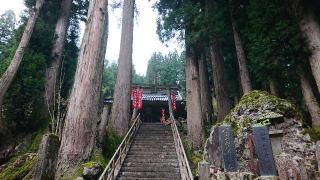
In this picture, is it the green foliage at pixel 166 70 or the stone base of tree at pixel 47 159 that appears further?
the green foliage at pixel 166 70

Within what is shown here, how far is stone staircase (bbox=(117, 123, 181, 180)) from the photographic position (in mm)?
8758

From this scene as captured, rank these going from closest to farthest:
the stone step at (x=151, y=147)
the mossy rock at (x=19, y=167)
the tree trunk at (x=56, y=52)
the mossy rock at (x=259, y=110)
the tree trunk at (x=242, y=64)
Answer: the mossy rock at (x=259, y=110), the mossy rock at (x=19, y=167), the tree trunk at (x=242, y=64), the stone step at (x=151, y=147), the tree trunk at (x=56, y=52)

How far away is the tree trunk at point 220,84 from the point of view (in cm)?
1216

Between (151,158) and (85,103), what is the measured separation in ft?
11.9

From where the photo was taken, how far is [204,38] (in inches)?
506

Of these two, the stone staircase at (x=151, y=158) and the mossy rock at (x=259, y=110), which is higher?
the mossy rock at (x=259, y=110)

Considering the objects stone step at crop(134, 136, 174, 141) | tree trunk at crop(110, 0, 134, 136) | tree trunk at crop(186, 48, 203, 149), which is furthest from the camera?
stone step at crop(134, 136, 174, 141)

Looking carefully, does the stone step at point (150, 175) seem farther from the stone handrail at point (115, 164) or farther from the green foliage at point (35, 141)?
the green foliage at point (35, 141)

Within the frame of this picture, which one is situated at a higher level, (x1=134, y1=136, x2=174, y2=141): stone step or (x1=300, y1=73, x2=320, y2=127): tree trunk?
(x1=300, y1=73, x2=320, y2=127): tree trunk

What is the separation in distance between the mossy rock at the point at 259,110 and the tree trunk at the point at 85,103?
444cm

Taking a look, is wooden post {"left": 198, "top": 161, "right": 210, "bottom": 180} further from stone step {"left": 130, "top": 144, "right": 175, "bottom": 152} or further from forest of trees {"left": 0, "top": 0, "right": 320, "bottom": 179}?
stone step {"left": 130, "top": 144, "right": 175, "bottom": 152}

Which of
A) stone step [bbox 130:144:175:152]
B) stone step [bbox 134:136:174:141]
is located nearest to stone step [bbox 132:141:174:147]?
stone step [bbox 130:144:175:152]

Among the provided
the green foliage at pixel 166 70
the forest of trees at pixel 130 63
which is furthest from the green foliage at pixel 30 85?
the green foliage at pixel 166 70

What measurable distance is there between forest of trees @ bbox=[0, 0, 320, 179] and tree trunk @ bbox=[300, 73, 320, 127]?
0.03m
